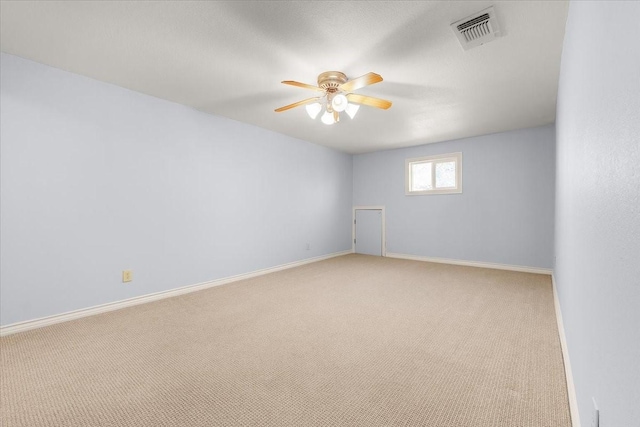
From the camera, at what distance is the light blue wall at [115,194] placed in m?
2.60

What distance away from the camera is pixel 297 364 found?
6.51 ft

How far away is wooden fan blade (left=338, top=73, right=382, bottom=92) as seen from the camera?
2284 millimetres

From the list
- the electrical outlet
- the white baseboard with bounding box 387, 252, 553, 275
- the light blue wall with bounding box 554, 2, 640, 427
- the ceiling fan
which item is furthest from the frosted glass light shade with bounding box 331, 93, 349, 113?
the white baseboard with bounding box 387, 252, 553, 275

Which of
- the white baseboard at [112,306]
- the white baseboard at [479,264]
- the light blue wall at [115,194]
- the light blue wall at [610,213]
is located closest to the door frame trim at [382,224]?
the white baseboard at [479,264]

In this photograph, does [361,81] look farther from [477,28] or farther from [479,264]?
[479,264]

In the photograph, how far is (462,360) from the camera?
6.69ft

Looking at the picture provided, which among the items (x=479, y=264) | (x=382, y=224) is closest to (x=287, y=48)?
(x=382, y=224)

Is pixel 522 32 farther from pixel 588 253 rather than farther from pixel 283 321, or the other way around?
pixel 283 321

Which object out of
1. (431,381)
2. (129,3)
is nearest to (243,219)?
(129,3)

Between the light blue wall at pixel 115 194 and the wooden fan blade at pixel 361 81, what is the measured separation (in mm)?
2310

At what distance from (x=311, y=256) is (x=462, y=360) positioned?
398 centimetres

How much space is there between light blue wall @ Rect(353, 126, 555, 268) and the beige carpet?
66.5 inches

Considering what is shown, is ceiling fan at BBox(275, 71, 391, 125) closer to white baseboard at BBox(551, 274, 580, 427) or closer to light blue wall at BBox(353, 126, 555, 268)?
white baseboard at BBox(551, 274, 580, 427)

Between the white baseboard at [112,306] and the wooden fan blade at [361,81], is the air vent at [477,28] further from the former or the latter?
the white baseboard at [112,306]
